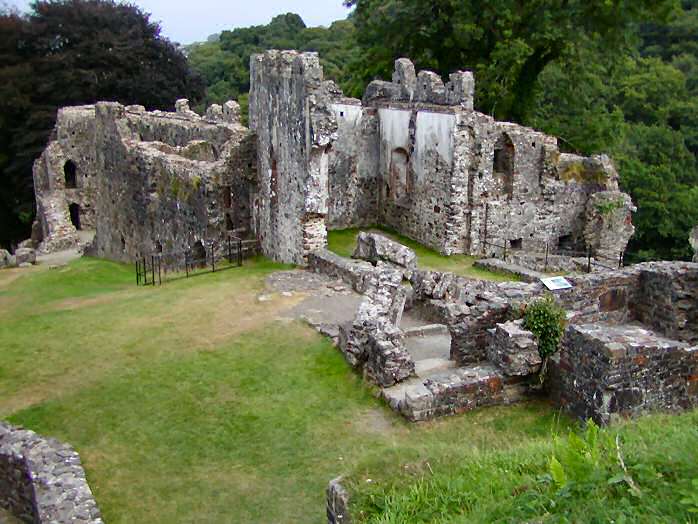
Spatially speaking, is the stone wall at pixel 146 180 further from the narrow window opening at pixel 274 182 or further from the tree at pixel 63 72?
the tree at pixel 63 72

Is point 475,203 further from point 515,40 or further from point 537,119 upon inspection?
point 537,119

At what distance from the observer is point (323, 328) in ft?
41.5

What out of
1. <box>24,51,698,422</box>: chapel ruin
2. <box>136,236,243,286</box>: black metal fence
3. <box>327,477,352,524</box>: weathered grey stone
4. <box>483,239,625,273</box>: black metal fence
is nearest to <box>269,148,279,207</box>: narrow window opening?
<box>24,51,698,422</box>: chapel ruin

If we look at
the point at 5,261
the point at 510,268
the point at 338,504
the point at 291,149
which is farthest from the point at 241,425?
the point at 5,261

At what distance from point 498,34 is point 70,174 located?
21374mm

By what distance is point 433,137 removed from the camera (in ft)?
67.0

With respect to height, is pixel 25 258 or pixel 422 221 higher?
pixel 422 221

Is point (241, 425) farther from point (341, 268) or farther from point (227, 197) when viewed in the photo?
point (227, 197)

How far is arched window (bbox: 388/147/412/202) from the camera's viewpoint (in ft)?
71.7

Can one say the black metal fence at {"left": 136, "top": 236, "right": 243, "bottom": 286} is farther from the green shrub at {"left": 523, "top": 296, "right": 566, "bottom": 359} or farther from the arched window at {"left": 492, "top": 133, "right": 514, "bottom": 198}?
the green shrub at {"left": 523, "top": 296, "right": 566, "bottom": 359}

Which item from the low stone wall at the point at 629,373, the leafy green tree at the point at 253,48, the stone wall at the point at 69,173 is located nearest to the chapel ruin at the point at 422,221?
the low stone wall at the point at 629,373

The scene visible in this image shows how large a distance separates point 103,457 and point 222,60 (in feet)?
183

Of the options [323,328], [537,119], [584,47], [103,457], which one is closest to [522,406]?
[323,328]

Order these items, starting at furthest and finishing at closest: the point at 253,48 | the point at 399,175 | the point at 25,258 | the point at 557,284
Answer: the point at 253,48 → the point at 25,258 → the point at 399,175 → the point at 557,284
